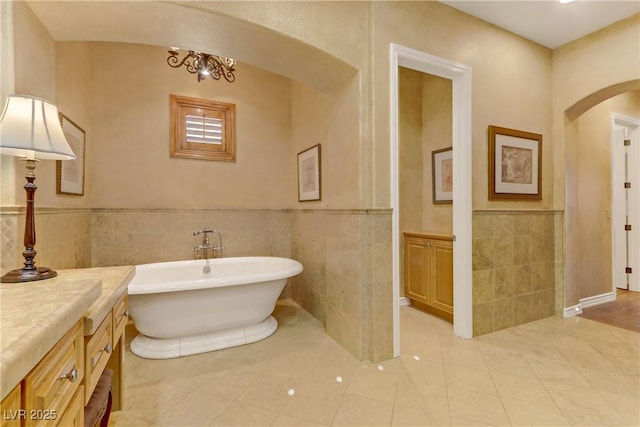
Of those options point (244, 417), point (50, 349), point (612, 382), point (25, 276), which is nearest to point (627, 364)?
point (612, 382)

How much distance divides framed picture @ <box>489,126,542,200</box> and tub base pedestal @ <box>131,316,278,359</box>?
264 centimetres

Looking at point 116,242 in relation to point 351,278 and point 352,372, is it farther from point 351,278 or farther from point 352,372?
point 352,372

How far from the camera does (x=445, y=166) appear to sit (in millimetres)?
3557

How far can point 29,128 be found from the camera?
1.21m

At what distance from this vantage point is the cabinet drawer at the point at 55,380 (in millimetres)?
654

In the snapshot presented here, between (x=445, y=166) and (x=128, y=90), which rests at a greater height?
(x=128, y=90)

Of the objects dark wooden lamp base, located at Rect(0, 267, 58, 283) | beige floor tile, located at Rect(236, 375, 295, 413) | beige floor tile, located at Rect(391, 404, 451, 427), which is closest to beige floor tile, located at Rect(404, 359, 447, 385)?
beige floor tile, located at Rect(391, 404, 451, 427)

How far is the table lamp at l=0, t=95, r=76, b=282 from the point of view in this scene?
46.6 inches

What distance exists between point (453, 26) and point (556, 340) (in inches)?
118

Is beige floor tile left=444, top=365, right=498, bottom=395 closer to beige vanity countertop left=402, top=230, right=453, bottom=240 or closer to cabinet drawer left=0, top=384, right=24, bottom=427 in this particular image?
beige vanity countertop left=402, top=230, right=453, bottom=240

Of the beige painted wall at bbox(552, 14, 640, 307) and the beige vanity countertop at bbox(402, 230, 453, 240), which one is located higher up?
the beige painted wall at bbox(552, 14, 640, 307)

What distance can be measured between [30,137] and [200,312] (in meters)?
1.73

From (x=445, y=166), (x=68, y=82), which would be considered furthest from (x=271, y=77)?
(x=445, y=166)

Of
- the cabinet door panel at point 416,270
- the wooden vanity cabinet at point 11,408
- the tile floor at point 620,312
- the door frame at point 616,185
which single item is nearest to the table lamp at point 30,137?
the wooden vanity cabinet at point 11,408
